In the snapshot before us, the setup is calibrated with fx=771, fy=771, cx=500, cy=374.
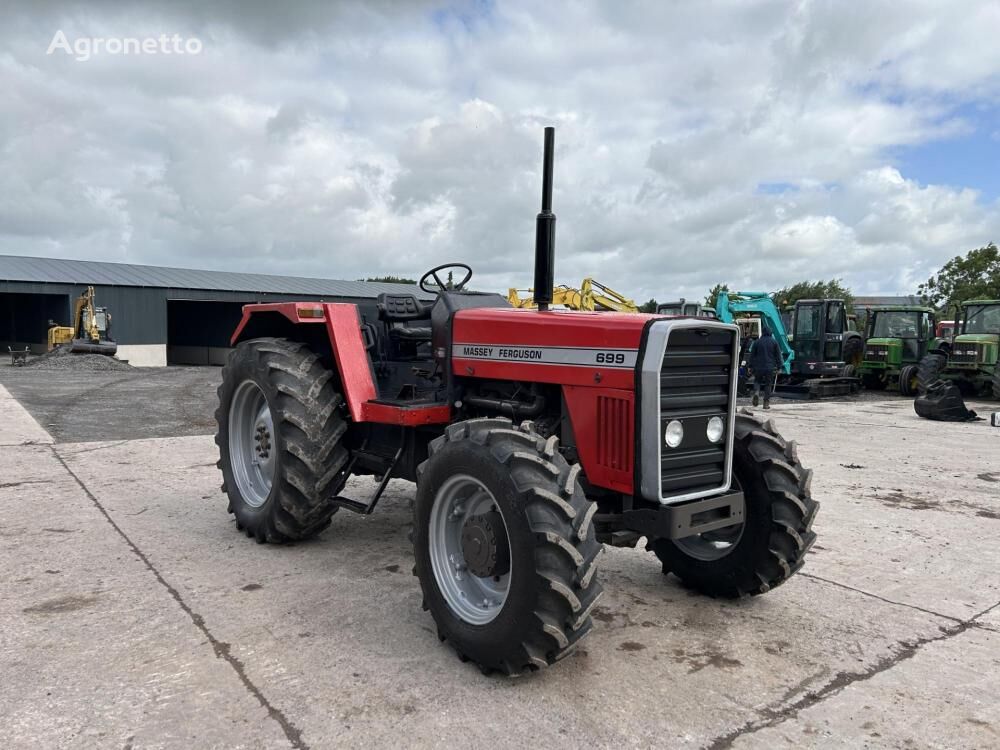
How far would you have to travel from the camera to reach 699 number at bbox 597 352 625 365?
3547 millimetres

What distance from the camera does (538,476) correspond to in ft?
10.2

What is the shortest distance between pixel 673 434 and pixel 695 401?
22 centimetres

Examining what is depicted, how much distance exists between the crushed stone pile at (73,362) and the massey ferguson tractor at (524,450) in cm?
2022

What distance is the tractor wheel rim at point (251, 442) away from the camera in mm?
5238

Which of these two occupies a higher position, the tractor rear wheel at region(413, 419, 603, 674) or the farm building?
the farm building

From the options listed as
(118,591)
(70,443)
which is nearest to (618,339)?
(118,591)

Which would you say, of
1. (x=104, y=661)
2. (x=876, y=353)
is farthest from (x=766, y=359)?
(x=104, y=661)

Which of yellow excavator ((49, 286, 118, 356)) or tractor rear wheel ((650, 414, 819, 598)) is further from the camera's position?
yellow excavator ((49, 286, 118, 356))

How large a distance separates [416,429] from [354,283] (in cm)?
3926

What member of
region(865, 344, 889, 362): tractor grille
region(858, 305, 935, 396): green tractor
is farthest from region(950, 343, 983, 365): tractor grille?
region(865, 344, 889, 362): tractor grille

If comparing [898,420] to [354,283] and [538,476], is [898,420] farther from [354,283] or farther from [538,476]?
[354,283]

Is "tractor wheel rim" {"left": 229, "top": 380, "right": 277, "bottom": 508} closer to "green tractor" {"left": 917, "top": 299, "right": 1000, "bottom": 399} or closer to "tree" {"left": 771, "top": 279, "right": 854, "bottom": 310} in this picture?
"green tractor" {"left": 917, "top": 299, "right": 1000, "bottom": 399}

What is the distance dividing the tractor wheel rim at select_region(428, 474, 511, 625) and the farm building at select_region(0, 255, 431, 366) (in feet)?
67.7

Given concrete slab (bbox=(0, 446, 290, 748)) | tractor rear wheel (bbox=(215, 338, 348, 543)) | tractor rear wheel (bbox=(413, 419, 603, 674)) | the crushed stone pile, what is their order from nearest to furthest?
1. concrete slab (bbox=(0, 446, 290, 748))
2. tractor rear wheel (bbox=(413, 419, 603, 674))
3. tractor rear wheel (bbox=(215, 338, 348, 543))
4. the crushed stone pile
